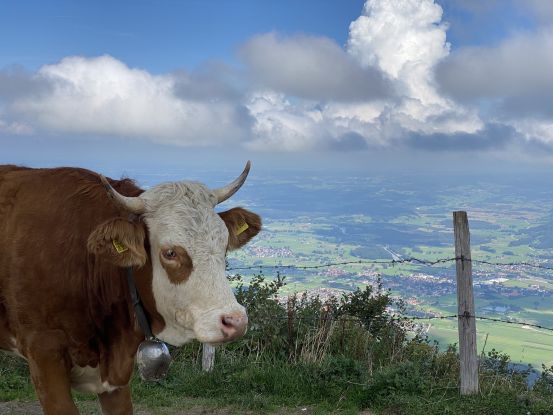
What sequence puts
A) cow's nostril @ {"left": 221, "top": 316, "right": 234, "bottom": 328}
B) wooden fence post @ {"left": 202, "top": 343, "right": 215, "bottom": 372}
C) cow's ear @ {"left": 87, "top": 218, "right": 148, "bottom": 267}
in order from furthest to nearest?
wooden fence post @ {"left": 202, "top": 343, "right": 215, "bottom": 372} → cow's ear @ {"left": 87, "top": 218, "right": 148, "bottom": 267} → cow's nostril @ {"left": 221, "top": 316, "right": 234, "bottom": 328}

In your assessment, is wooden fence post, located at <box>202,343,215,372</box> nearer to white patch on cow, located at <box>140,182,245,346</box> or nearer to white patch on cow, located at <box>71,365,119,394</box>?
white patch on cow, located at <box>71,365,119,394</box>

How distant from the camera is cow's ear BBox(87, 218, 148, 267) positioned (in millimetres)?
3457

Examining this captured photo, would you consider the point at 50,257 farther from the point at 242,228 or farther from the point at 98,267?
the point at 242,228

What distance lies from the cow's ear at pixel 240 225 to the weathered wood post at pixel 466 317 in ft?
11.4

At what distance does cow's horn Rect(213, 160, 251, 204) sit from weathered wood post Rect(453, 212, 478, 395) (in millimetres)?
3814

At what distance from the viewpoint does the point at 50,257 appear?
394cm

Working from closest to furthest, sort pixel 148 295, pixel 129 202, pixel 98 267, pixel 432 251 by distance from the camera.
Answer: pixel 129 202
pixel 148 295
pixel 98 267
pixel 432 251

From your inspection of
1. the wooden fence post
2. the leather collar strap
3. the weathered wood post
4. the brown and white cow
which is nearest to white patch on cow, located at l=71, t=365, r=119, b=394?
the brown and white cow

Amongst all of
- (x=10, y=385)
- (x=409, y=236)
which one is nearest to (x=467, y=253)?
(x=10, y=385)

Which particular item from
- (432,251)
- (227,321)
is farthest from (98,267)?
(432,251)

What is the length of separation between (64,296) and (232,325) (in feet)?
4.61

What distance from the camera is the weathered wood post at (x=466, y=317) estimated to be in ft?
22.3

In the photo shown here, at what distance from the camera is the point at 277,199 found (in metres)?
73.9

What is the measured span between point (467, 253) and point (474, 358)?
1.25 m
